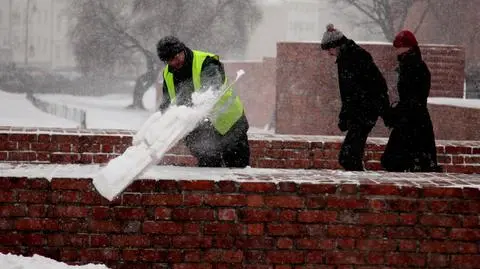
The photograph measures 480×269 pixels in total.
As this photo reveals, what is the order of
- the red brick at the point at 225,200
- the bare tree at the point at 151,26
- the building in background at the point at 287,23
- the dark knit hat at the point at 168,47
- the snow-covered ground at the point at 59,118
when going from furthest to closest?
the building in background at the point at 287,23 < the bare tree at the point at 151,26 < the snow-covered ground at the point at 59,118 < the dark knit hat at the point at 168,47 < the red brick at the point at 225,200

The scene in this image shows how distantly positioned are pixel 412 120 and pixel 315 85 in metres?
7.89

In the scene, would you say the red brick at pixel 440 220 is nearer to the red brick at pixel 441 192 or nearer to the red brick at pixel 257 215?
the red brick at pixel 441 192

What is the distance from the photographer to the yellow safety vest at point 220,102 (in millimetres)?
4406

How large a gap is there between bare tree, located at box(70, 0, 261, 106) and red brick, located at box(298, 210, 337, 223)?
31389 mm

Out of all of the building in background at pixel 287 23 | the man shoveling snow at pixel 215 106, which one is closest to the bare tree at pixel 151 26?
the man shoveling snow at pixel 215 106

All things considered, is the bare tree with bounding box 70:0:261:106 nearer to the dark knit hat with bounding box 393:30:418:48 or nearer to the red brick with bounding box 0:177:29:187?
the dark knit hat with bounding box 393:30:418:48

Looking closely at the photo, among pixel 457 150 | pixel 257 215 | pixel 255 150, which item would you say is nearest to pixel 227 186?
pixel 257 215

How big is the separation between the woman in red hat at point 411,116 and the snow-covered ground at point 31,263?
268 centimetres

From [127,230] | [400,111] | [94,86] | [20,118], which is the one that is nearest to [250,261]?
[127,230]

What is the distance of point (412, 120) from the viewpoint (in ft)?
15.9

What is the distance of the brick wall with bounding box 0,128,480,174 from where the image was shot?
5.98 meters

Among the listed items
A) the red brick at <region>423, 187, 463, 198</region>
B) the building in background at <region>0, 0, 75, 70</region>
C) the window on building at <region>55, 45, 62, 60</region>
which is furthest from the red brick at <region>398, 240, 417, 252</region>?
the window on building at <region>55, 45, 62, 60</region>

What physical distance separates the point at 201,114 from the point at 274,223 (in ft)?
2.69

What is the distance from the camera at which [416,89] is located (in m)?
4.84
